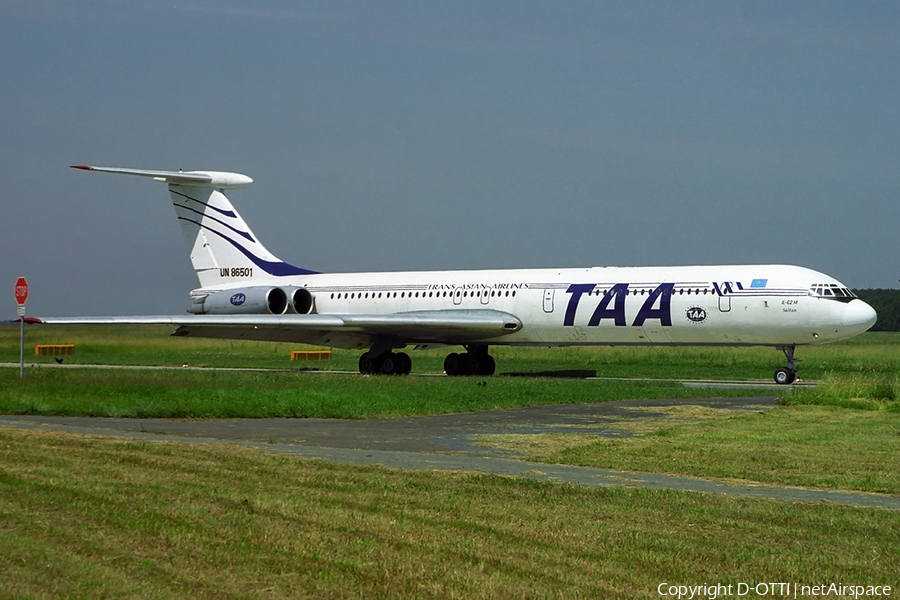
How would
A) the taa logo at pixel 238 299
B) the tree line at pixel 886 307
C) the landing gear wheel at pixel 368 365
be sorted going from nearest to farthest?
1. the landing gear wheel at pixel 368 365
2. the taa logo at pixel 238 299
3. the tree line at pixel 886 307

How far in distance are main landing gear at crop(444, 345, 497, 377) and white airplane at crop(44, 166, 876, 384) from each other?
4 cm

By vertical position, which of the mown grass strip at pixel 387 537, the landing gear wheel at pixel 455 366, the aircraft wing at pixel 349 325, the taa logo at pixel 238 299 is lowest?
the mown grass strip at pixel 387 537

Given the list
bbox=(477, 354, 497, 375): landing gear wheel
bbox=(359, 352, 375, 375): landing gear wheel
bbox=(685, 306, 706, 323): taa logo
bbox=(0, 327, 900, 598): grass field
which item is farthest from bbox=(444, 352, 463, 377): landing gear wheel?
bbox=(0, 327, 900, 598): grass field

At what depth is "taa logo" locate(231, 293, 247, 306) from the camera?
36.2 m

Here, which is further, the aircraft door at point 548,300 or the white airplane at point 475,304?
the aircraft door at point 548,300

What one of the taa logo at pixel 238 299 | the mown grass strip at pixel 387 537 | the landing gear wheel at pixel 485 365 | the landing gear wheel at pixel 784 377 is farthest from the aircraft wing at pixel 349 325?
the mown grass strip at pixel 387 537

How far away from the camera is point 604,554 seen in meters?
7.12

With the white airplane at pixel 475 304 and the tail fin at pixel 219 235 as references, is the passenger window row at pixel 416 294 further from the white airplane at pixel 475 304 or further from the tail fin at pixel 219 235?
the tail fin at pixel 219 235

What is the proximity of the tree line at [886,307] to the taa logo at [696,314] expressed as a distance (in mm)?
102242

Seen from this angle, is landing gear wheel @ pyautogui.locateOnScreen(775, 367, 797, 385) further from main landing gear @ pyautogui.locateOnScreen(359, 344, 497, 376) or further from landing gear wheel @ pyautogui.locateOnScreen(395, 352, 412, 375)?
landing gear wheel @ pyautogui.locateOnScreen(395, 352, 412, 375)

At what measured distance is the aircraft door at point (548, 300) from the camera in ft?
103

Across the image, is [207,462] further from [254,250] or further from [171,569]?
[254,250]

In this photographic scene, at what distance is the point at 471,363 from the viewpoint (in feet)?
112

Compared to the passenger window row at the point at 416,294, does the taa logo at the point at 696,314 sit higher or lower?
lower
